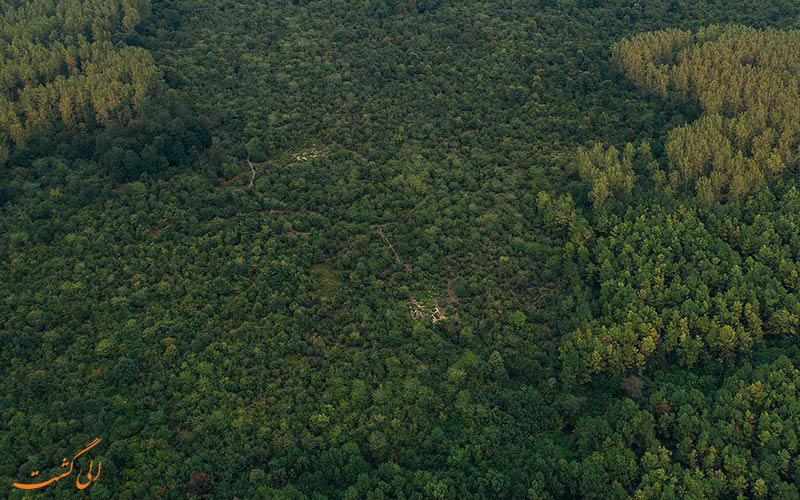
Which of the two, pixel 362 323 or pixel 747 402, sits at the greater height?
pixel 747 402

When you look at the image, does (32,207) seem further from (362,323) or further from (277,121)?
(362,323)

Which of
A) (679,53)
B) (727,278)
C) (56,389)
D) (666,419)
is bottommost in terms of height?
(56,389)

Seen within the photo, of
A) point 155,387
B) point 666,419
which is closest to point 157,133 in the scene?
point 155,387

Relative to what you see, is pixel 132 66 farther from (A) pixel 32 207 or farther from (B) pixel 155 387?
(B) pixel 155 387

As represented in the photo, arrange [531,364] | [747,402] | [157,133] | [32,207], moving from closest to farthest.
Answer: [747,402]
[531,364]
[32,207]
[157,133]

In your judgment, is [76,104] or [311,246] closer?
[311,246]

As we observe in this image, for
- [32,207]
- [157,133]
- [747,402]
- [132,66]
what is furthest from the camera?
[132,66]
